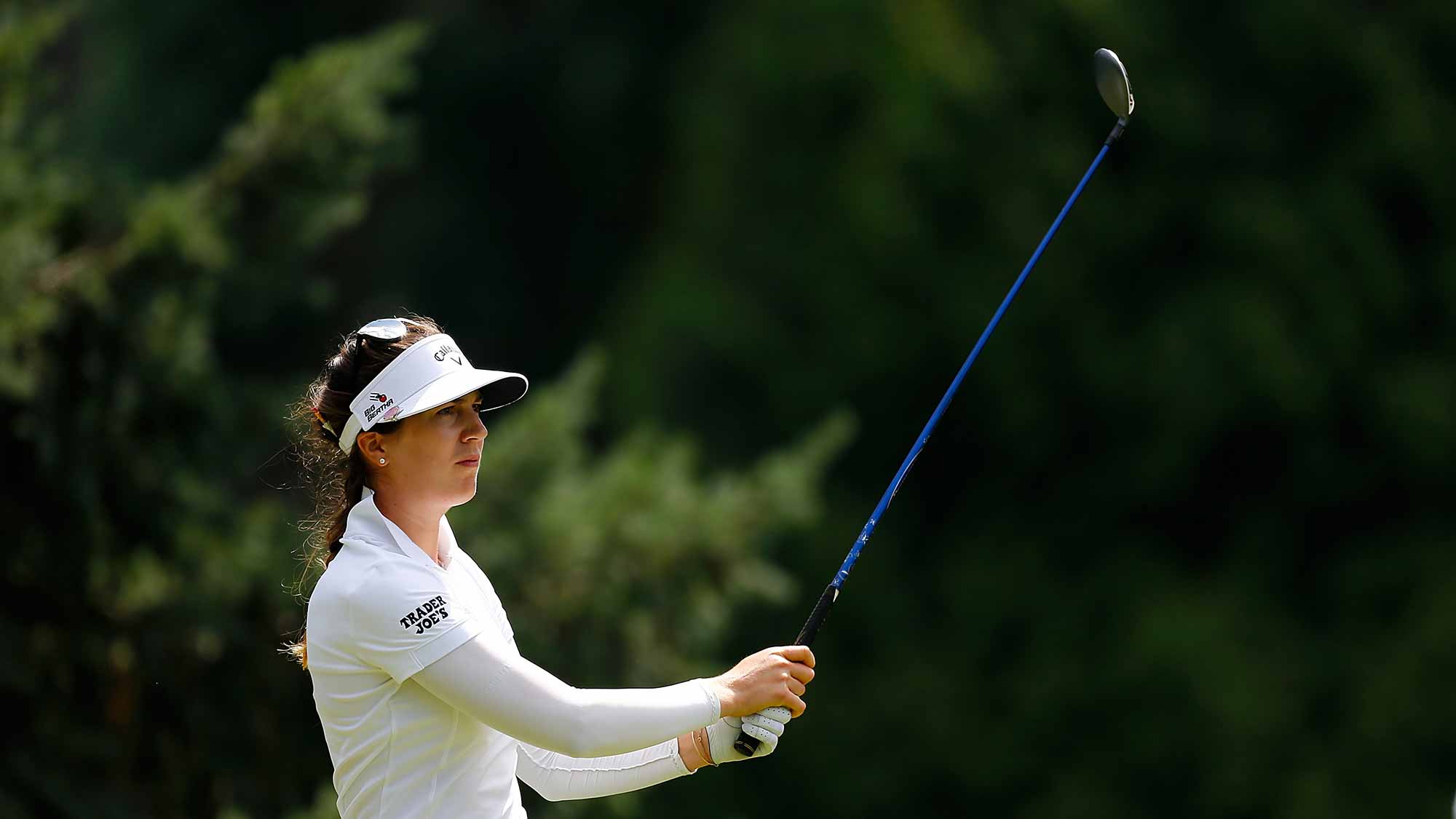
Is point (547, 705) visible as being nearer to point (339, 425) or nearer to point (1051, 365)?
point (339, 425)

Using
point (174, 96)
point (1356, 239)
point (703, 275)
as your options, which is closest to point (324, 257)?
point (174, 96)

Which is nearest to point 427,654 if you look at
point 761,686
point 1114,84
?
point 761,686

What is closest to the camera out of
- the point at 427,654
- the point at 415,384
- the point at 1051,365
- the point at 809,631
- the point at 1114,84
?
the point at 427,654

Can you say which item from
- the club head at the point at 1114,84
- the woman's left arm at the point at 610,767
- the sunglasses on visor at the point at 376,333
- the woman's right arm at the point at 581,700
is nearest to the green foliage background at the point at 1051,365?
the club head at the point at 1114,84

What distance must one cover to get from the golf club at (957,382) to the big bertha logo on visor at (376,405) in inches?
23.6

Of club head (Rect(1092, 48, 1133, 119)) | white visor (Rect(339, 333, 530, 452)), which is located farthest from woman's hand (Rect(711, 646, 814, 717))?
club head (Rect(1092, 48, 1133, 119))

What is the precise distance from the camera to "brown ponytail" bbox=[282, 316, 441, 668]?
2.22 metres

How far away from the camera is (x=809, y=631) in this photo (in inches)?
94.3

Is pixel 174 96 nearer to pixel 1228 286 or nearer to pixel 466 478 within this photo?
pixel 1228 286

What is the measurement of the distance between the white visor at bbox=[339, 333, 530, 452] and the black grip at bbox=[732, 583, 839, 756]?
0.53 meters

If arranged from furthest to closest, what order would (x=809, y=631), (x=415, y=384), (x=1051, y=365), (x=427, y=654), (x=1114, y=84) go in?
(x=1051, y=365) → (x=1114, y=84) → (x=809, y=631) → (x=415, y=384) → (x=427, y=654)

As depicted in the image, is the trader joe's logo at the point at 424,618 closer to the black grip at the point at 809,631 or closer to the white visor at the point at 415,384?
the white visor at the point at 415,384

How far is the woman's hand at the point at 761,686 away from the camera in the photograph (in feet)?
7.19

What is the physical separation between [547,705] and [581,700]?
43mm
